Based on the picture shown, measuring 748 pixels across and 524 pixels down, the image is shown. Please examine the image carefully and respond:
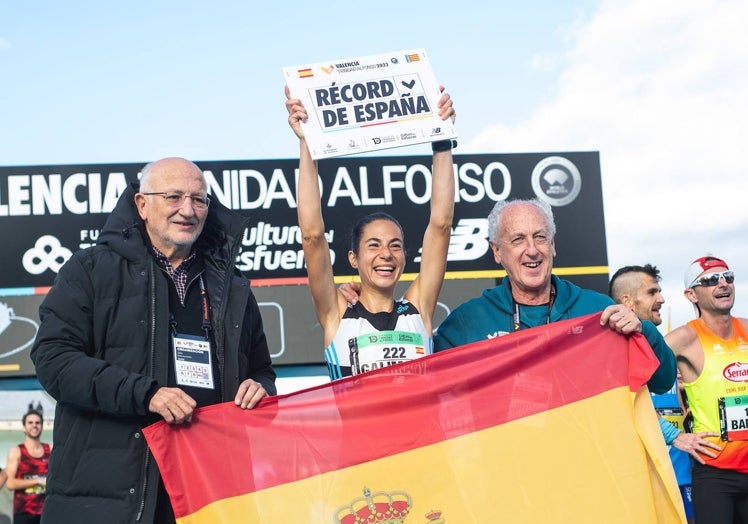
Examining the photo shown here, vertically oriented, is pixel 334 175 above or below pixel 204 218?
above

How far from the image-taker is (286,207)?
37.1ft

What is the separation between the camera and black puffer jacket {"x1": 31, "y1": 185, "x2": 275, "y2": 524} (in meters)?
3.42

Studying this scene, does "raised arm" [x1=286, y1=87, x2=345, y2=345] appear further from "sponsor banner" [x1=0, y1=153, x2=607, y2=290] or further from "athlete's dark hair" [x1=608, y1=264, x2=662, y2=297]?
"sponsor banner" [x1=0, y1=153, x2=607, y2=290]

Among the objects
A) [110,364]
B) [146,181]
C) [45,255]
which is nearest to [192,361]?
[110,364]

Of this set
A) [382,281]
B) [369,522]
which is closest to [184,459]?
[369,522]

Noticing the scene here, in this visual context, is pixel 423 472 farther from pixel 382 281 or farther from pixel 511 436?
pixel 382 281

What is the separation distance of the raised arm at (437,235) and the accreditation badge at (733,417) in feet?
8.50

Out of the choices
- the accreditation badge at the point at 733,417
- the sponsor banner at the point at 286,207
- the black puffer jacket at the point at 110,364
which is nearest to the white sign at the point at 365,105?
the black puffer jacket at the point at 110,364

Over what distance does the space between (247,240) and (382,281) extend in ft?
23.1

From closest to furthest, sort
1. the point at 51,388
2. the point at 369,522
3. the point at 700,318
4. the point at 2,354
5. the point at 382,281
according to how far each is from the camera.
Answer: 1. the point at 51,388
2. the point at 369,522
3. the point at 382,281
4. the point at 700,318
5. the point at 2,354

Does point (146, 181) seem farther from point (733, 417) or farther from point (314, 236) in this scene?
point (733, 417)

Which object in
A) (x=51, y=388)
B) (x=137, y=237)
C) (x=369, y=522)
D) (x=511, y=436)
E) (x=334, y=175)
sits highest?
(x=334, y=175)

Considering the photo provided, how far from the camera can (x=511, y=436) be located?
3.95 meters

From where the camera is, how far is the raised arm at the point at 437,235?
451cm
